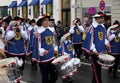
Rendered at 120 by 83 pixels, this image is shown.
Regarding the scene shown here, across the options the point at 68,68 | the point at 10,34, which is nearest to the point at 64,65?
the point at 68,68

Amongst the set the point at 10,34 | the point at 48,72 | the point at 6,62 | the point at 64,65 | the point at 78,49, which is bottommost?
the point at 78,49

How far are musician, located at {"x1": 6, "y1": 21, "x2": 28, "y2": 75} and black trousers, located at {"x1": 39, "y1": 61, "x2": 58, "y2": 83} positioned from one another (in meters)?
1.70

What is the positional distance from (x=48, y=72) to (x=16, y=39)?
190 centimetres

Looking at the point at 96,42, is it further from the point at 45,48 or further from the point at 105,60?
the point at 45,48

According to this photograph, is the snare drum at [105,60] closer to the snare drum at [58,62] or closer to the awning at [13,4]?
the snare drum at [58,62]

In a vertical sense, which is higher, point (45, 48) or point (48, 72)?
point (45, 48)

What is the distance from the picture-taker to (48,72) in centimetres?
871

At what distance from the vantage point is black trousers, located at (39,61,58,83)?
8.67 m

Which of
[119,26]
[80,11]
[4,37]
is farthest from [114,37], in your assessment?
[80,11]

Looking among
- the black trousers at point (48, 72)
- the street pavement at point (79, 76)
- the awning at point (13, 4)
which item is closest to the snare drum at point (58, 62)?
the black trousers at point (48, 72)

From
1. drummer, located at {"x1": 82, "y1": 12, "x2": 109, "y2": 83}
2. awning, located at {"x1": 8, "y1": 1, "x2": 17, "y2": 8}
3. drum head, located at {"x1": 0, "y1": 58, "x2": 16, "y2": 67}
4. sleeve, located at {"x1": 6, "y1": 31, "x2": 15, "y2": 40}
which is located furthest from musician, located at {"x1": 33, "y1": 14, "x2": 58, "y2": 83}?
awning, located at {"x1": 8, "y1": 1, "x2": 17, "y2": 8}

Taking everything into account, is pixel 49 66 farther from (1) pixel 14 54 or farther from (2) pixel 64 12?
(2) pixel 64 12

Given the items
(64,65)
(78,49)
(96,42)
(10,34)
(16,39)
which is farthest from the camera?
(78,49)

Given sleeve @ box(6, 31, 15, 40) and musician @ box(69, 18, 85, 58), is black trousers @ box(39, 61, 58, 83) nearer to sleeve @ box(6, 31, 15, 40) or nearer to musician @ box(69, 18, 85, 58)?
sleeve @ box(6, 31, 15, 40)
